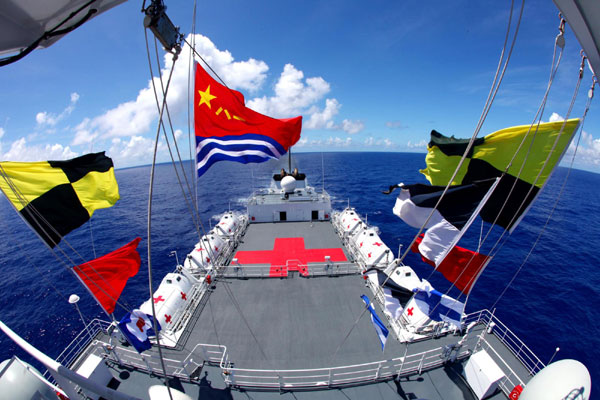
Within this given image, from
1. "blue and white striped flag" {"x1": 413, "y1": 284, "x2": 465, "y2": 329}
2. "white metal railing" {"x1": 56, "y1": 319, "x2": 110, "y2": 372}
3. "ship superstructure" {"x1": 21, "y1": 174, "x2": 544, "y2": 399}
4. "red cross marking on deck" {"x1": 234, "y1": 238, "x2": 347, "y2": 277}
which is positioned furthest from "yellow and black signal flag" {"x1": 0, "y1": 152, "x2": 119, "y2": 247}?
"blue and white striped flag" {"x1": 413, "y1": 284, "x2": 465, "y2": 329}

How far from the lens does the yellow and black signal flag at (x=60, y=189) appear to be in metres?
6.28

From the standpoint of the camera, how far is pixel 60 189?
6.83 metres

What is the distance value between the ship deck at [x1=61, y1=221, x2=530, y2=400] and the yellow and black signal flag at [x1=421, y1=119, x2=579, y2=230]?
4782 mm

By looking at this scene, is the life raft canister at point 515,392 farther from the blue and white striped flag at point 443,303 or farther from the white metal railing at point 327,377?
the blue and white striped flag at point 443,303

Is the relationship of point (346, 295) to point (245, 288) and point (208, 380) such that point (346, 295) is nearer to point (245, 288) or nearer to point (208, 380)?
point (245, 288)

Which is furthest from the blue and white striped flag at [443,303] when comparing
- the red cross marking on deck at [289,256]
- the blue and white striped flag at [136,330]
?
the blue and white striped flag at [136,330]

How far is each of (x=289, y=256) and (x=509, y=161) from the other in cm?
1328

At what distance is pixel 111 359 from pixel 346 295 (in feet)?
34.4

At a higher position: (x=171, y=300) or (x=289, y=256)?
(x=171, y=300)

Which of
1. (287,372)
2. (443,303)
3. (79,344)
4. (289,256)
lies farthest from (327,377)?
(79,344)

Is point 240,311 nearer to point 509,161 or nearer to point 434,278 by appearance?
point 509,161

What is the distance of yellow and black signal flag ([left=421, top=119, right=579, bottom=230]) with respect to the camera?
21.3 ft

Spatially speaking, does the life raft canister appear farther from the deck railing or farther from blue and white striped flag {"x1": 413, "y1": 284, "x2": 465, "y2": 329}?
blue and white striped flag {"x1": 413, "y1": 284, "x2": 465, "y2": 329}

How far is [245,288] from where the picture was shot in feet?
43.7
